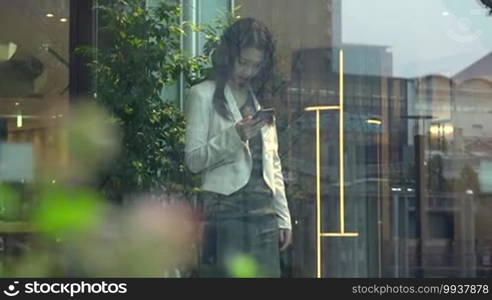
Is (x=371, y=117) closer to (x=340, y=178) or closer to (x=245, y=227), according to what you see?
(x=340, y=178)

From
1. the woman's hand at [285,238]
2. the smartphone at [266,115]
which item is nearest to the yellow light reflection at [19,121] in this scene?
the smartphone at [266,115]

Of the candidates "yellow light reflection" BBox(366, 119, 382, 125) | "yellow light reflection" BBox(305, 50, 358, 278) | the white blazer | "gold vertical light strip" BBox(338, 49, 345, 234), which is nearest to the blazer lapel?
the white blazer

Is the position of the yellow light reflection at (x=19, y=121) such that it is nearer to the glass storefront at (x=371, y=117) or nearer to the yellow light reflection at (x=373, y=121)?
the glass storefront at (x=371, y=117)

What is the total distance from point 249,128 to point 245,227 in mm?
383

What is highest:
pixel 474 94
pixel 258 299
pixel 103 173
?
pixel 474 94

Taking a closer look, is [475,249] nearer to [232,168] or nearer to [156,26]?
[232,168]

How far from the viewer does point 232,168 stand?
126 inches

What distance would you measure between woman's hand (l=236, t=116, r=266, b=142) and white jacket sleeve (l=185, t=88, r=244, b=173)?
0.06ft

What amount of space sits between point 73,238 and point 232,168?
2.15 ft

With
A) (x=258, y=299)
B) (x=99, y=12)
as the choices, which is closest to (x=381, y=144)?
(x=258, y=299)

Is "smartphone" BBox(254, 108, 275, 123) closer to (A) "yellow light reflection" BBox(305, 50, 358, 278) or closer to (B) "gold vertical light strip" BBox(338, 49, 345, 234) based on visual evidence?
(A) "yellow light reflection" BBox(305, 50, 358, 278)

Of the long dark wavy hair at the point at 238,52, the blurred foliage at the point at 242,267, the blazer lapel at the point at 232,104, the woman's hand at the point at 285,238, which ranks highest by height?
the long dark wavy hair at the point at 238,52

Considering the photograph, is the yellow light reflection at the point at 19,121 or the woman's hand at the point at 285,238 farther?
the woman's hand at the point at 285,238

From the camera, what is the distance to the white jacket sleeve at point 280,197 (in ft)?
10.5
